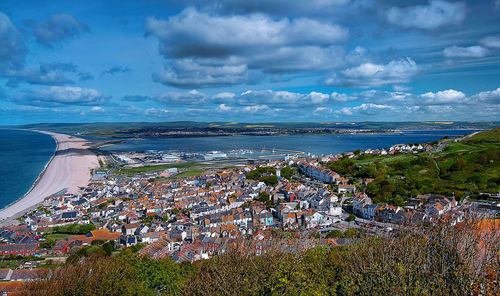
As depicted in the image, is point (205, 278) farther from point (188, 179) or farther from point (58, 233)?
point (188, 179)

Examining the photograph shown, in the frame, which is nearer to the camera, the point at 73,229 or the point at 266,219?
the point at 73,229

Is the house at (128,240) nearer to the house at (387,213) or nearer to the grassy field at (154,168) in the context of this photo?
the house at (387,213)

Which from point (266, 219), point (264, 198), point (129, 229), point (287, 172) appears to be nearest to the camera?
point (129, 229)

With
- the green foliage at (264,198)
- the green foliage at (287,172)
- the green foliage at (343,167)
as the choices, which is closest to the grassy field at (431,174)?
the green foliage at (343,167)

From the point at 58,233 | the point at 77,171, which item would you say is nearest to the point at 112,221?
the point at 58,233

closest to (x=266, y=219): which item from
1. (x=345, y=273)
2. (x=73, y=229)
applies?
(x=73, y=229)

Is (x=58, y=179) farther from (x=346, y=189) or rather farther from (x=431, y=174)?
(x=431, y=174)
